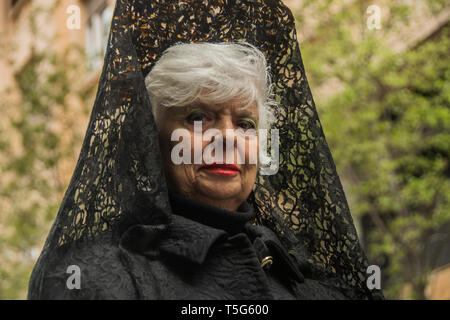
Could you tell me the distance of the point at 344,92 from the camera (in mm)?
8766

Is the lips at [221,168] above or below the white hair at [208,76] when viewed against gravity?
below

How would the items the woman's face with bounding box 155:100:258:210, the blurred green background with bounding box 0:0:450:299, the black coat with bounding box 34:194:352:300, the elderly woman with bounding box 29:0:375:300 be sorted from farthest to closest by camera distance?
the blurred green background with bounding box 0:0:450:299 → the woman's face with bounding box 155:100:258:210 → the elderly woman with bounding box 29:0:375:300 → the black coat with bounding box 34:194:352:300

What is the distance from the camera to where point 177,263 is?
2.16m

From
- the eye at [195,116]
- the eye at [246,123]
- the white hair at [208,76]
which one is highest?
the white hair at [208,76]

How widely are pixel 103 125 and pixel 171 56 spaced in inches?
14.9

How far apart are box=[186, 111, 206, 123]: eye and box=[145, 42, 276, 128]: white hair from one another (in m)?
0.04

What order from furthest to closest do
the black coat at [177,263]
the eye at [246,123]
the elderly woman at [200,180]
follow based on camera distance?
1. the eye at [246,123]
2. the elderly woman at [200,180]
3. the black coat at [177,263]

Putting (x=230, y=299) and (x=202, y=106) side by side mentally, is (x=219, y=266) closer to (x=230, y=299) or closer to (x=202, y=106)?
(x=230, y=299)

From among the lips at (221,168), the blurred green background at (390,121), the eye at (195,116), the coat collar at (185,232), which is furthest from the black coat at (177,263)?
the blurred green background at (390,121)

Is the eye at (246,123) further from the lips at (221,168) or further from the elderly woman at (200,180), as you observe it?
the lips at (221,168)

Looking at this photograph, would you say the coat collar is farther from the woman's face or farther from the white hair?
the white hair

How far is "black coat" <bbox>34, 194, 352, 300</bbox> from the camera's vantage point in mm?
2039

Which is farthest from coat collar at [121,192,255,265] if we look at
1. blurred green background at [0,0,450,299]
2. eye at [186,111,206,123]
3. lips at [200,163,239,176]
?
blurred green background at [0,0,450,299]

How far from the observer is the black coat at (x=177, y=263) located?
2.04m
